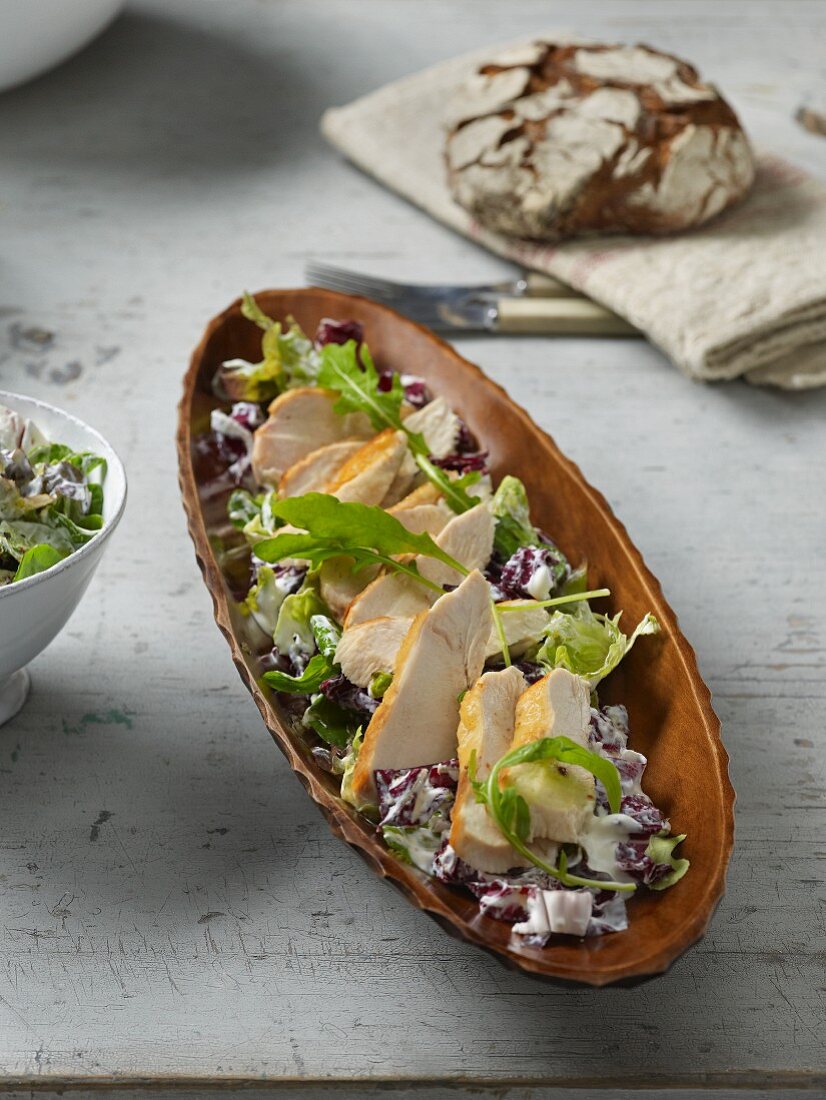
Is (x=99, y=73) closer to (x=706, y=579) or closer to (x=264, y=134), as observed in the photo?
(x=264, y=134)

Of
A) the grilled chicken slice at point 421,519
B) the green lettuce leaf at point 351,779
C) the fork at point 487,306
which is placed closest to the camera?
the green lettuce leaf at point 351,779

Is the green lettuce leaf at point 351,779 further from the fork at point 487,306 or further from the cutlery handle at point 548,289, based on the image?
the cutlery handle at point 548,289

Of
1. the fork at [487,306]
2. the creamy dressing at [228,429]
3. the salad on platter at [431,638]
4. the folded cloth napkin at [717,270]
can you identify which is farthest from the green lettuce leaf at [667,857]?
the fork at [487,306]

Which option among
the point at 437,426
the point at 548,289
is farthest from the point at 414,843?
the point at 548,289

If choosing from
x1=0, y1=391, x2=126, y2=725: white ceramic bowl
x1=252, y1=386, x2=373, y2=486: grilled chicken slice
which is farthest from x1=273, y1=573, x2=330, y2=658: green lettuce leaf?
x1=252, y1=386, x2=373, y2=486: grilled chicken slice

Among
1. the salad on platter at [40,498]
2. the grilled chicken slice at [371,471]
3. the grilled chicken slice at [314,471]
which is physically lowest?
the grilled chicken slice at [314,471]

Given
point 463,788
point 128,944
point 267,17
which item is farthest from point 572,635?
point 267,17
